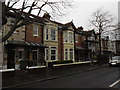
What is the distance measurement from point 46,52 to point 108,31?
14023 mm

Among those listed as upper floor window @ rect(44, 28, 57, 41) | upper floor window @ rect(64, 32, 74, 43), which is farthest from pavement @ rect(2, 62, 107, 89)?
upper floor window @ rect(64, 32, 74, 43)

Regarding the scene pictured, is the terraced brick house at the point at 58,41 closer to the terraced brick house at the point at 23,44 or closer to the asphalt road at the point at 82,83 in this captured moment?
the terraced brick house at the point at 23,44

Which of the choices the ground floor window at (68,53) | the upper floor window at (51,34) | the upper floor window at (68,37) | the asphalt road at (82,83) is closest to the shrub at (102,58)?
the ground floor window at (68,53)

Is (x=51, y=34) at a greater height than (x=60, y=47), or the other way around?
(x=51, y=34)

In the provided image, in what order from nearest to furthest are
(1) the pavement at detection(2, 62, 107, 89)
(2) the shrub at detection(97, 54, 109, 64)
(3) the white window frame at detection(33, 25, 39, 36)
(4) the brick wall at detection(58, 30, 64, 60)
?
(1) the pavement at detection(2, 62, 107, 89)
(3) the white window frame at detection(33, 25, 39, 36)
(4) the brick wall at detection(58, 30, 64, 60)
(2) the shrub at detection(97, 54, 109, 64)

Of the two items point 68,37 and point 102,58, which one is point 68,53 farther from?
point 102,58

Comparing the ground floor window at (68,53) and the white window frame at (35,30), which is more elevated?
the white window frame at (35,30)

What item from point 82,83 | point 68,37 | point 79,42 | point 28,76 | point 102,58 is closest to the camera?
point 82,83

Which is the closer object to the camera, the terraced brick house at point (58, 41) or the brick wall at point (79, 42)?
the terraced brick house at point (58, 41)

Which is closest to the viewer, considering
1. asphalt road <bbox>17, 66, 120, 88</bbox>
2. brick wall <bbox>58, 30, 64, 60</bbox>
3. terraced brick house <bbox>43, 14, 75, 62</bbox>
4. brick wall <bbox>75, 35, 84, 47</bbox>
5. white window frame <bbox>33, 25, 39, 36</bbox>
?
asphalt road <bbox>17, 66, 120, 88</bbox>

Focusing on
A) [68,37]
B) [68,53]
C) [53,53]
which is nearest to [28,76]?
[53,53]

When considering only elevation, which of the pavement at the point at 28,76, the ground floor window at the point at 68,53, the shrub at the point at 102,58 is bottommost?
the pavement at the point at 28,76

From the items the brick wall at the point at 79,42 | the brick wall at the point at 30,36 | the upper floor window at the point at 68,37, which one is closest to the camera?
the brick wall at the point at 30,36

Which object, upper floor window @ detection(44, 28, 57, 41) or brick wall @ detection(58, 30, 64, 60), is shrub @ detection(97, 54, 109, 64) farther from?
upper floor window @ detection(44, 28, 57, 41)
